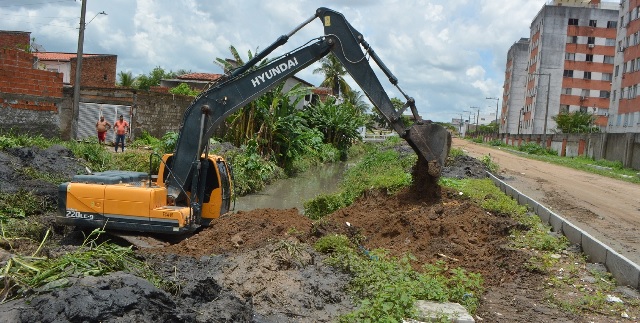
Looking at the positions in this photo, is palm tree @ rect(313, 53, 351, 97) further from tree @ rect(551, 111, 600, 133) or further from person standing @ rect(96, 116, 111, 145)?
person standing @ rect(96, 116, 111, 145)

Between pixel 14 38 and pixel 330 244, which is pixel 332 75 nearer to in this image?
pixel 14 38

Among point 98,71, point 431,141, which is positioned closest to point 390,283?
point 431,141

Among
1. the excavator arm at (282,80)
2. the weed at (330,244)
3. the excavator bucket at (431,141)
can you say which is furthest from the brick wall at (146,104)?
the weed at (330,244)

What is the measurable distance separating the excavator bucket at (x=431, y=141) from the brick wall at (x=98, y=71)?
40.1 meters

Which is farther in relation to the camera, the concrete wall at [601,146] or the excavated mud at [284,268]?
the concrete wall at [601,146]

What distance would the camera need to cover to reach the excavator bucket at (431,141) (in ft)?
39.1

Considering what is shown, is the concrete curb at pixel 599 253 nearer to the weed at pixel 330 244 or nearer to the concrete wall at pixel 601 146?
the weed at pixel 330 244

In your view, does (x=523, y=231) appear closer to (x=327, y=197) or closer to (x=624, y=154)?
(x=327, y=197)

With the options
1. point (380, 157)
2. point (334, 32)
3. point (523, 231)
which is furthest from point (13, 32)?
point (523, 231)

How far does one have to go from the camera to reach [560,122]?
220ft

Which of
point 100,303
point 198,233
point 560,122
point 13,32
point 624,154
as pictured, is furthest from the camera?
point 560,122

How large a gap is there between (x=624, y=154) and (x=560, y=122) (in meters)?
34.2

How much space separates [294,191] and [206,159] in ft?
44.8

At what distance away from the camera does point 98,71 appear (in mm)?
48844
